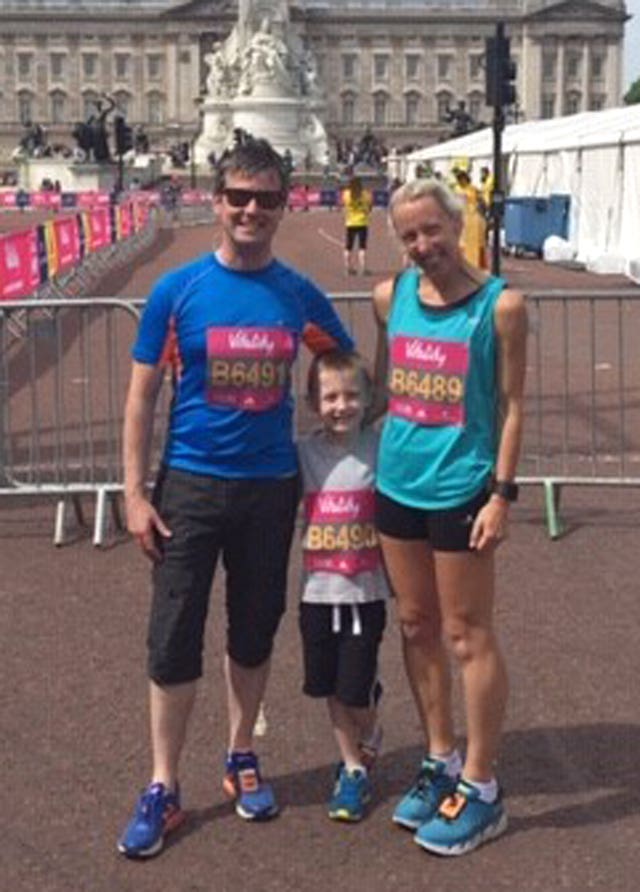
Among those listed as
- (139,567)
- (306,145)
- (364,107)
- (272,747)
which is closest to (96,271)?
(139,567)

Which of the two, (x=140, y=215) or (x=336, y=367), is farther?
(x=140, y=215)

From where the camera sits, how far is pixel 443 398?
434 cm

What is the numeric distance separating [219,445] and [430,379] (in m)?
0.65

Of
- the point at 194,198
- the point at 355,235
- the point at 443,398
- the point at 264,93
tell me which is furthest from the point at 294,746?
the point at 264,93

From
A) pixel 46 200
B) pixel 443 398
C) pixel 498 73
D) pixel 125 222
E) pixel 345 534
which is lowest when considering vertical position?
pixel 46 200

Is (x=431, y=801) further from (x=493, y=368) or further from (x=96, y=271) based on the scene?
(x=96, y=271)

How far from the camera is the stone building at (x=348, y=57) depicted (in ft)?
422

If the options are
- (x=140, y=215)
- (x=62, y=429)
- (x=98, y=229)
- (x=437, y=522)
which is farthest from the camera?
(x=140, y=215)

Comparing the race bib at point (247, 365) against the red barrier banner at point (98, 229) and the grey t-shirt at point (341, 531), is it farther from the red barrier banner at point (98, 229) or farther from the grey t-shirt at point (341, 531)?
the red barrier banner at point (98, 229)

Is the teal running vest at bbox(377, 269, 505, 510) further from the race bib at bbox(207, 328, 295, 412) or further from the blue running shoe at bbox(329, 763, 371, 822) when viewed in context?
the blue running shoe at bbox(329, 763, 371, 822)

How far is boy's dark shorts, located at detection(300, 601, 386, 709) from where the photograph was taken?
15.3 ft

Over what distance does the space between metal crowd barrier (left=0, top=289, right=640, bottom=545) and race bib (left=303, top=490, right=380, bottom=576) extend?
2.56 metres

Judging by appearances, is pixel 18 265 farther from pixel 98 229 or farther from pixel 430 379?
pixel 430 379

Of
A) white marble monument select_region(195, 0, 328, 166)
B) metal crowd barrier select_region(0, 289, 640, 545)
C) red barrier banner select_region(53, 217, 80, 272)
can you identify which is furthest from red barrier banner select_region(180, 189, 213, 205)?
metal crowd barrier select_region(0, 289, 640, 545)
